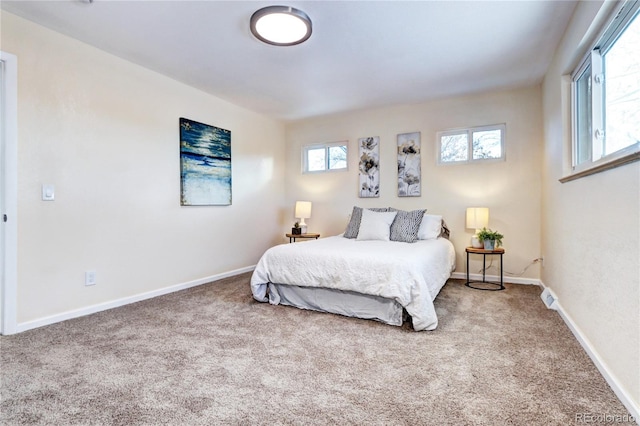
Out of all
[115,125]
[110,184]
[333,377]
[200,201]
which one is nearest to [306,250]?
[333,377]

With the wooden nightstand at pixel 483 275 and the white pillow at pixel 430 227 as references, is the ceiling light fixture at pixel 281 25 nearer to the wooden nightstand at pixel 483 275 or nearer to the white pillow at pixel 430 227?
the white pillow at pixel 430 227

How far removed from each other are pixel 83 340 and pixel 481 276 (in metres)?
4.12

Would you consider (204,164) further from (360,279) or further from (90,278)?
(360,279)

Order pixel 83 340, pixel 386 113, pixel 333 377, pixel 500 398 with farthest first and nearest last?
pixel 386 113 < pixel 83 340 < pixel 333 377 < pixel 500 398

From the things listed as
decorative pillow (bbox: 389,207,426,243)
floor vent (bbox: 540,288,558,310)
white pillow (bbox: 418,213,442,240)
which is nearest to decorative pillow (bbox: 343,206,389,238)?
decorative pillow (bbox: 389,207,426,243)

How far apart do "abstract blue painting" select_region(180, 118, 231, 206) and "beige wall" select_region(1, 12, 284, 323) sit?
0.09 m

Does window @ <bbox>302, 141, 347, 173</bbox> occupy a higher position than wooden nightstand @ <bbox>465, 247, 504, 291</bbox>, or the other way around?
window @ <bbox>302, 141, 347, 173</bbox>

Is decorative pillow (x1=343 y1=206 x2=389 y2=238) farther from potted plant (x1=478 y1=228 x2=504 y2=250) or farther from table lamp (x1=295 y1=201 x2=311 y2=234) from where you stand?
potted plant (x1=478 y1=228 x2=504 y2=250)

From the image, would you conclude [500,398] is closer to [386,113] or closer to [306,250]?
[306,250]

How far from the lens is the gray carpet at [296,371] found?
4.79 ft

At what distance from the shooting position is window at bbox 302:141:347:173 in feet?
16.5

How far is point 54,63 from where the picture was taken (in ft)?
8.61

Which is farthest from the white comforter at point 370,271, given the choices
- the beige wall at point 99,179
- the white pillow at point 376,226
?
the beige wall at point 99,179

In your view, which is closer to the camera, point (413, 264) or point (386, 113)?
point (413, 264)
